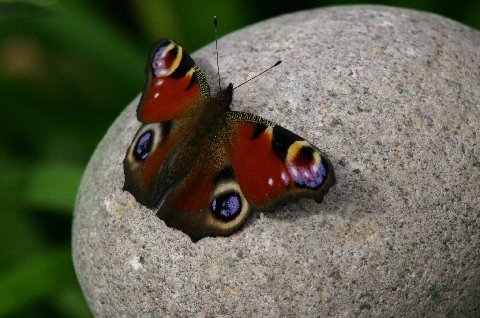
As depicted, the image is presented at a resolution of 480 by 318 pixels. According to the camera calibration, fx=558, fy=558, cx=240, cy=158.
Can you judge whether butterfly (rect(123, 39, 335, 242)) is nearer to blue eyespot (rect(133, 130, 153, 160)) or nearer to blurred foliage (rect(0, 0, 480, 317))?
blue eyespot (rect(133, 130, 153, 160))

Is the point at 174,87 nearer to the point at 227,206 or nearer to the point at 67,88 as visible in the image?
the point at 227,206

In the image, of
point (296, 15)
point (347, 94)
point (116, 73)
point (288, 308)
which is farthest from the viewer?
point (116, 73)

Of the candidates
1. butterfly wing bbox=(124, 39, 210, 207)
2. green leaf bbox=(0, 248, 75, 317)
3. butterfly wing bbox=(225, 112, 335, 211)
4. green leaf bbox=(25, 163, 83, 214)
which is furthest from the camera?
green leaf bbox=(25, 163, 83, 214)

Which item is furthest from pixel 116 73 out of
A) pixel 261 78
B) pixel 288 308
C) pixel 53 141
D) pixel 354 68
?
pixel 288 308

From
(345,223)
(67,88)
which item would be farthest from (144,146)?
(67,88)

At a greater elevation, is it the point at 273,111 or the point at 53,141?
the point at 273,111

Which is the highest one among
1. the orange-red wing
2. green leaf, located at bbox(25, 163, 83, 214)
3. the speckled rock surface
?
the orange-red wing

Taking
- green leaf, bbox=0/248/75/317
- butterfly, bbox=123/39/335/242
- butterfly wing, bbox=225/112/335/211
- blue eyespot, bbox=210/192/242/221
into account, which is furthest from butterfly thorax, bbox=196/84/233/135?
green leaf, bbox=0/248/75/317

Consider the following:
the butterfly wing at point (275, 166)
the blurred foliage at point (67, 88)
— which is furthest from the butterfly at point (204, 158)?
the blurred foliage at point (67, 88)

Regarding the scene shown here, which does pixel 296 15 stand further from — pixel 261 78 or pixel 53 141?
pixel 53 141
